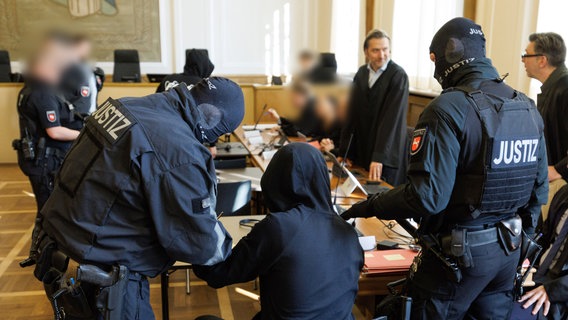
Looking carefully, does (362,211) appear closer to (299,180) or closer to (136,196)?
(299,180)

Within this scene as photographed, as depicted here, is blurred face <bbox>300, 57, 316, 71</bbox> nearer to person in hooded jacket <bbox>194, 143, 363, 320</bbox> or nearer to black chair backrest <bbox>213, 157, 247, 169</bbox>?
black chair backrest <bbox>213, 157, 247, 169</bbox>

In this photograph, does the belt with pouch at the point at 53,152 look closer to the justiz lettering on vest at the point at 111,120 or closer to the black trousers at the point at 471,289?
the justiz lettering on vest at the point at 111,120

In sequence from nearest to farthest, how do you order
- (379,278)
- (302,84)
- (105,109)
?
(105,109)
(379,278)
(302,84)

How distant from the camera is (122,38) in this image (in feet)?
28.9

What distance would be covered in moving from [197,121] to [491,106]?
0.96 metres

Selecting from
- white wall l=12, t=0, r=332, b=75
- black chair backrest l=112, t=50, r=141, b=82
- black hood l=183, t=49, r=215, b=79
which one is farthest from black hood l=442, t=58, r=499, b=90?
white wall l=12, t=0, r=332, b=75

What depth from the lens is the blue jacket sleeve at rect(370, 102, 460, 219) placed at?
166 centimetres

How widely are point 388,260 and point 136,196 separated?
3.49 feet

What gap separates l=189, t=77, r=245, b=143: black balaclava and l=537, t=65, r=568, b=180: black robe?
2.24 meters

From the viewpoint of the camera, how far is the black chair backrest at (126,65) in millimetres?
8078

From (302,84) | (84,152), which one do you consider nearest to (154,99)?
(84,152)

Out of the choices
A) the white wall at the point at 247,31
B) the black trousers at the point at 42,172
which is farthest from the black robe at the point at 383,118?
the white wall at the point at 247,31

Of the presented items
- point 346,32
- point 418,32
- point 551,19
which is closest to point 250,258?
point 551,19

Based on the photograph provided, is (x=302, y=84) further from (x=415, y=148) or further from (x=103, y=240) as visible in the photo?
(x=103, y=240)
